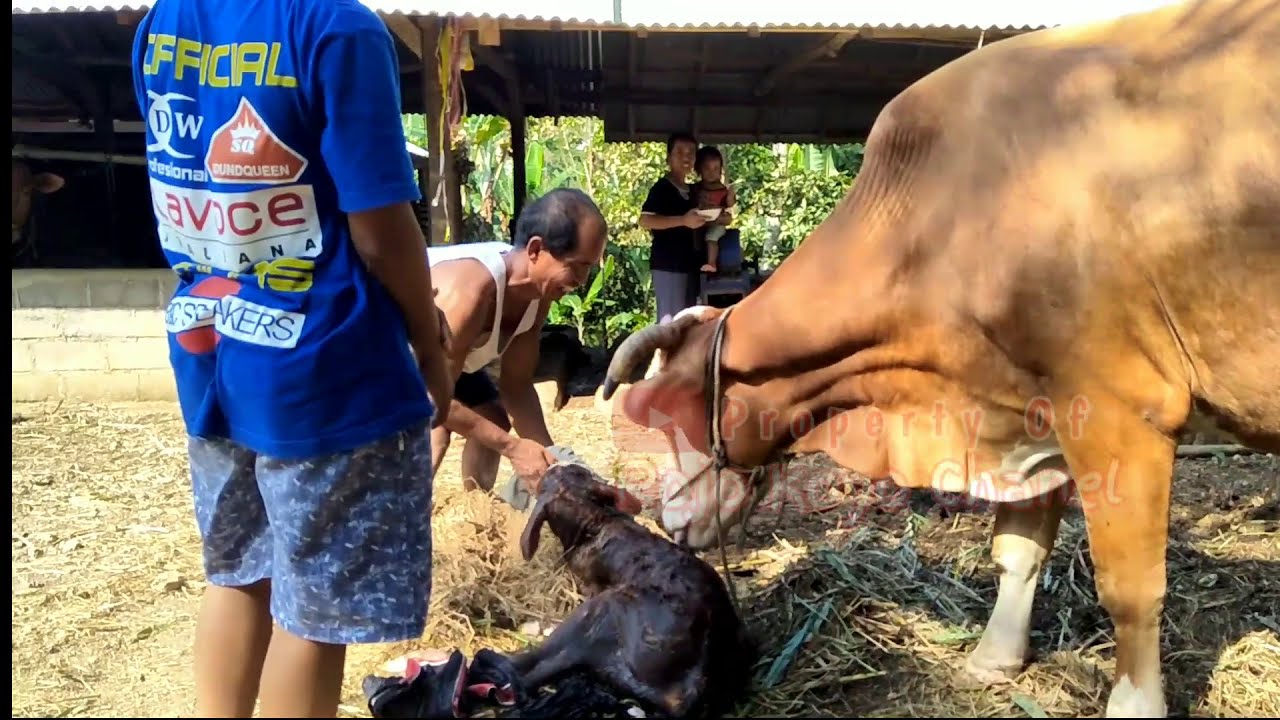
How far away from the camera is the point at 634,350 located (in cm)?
305

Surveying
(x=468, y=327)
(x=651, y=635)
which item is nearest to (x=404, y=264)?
(x=651, y=635)

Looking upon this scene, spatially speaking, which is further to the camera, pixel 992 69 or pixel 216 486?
pixel 992 69

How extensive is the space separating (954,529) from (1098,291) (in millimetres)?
2004

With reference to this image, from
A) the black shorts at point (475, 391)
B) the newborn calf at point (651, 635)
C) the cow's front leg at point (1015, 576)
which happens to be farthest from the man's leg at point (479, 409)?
the cow's front leg at point (1015, 576)

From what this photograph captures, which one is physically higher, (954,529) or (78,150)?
(78,150)

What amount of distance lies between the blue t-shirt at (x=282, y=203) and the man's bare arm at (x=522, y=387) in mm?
2084

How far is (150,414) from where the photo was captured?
6664 millimetres

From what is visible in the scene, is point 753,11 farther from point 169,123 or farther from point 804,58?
point 169,123

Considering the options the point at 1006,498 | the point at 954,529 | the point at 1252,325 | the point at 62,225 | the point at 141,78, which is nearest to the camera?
the point at 141,78

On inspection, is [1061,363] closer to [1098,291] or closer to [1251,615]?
[1098,291]

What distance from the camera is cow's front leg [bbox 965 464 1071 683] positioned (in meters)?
3.08

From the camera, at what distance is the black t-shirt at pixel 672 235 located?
7445mm

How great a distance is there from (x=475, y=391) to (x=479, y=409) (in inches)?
2.9

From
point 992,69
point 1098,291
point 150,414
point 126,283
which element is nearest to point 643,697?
point 1098,291
